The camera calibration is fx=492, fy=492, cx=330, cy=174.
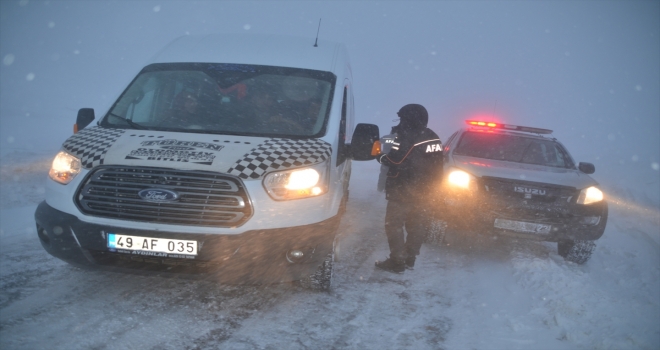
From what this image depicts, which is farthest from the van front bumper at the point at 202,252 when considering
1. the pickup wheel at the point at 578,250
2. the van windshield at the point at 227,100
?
the pickup wheel at the point at 578,250

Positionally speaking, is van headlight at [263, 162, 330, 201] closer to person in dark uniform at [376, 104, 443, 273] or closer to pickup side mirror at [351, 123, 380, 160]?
pickup side mirror at [351, 123, 380, 160]

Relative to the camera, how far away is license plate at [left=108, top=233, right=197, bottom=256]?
3.29 m

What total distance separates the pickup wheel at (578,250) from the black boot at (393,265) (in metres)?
2.11

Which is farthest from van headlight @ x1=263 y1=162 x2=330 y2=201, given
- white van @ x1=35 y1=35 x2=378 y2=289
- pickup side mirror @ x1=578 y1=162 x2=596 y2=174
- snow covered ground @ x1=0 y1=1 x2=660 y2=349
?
pickup side mirror @ x1=578 y1=162 x2=596 y2=174

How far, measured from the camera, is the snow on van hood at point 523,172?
5.57 m

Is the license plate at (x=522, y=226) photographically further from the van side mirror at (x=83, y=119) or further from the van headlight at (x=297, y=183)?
the van side mirror at (x=83, y=119)

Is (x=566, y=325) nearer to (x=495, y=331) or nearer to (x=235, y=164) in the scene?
(x=495, y=331)

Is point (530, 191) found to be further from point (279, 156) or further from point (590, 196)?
point (279, 156)

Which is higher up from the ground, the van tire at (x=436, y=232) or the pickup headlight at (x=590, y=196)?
the pickup headlight at (x=590, y=196)

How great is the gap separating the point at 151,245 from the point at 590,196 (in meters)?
4.75

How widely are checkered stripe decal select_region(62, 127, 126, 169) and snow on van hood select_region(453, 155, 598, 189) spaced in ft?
12.4

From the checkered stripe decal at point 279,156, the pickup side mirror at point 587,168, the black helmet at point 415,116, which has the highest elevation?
the black helmet at point 415,116

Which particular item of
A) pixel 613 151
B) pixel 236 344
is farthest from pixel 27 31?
pixel 236 344

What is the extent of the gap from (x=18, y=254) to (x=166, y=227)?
2.07 metres
